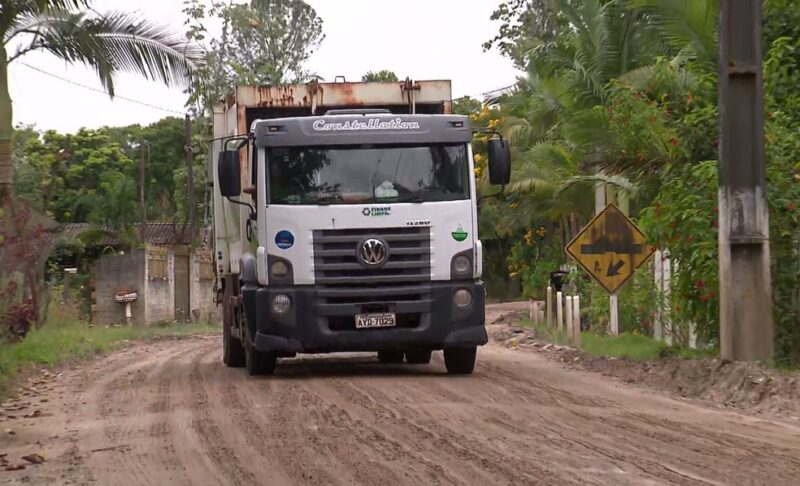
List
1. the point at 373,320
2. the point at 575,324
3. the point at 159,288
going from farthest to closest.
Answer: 1. the point at 159,288
2. the point at 575,324
3. the point at 373,320

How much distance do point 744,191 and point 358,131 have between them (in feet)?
14.4

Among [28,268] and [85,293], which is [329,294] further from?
[85,293]

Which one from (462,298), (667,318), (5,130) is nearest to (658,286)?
(667,318)

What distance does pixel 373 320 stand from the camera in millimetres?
14164

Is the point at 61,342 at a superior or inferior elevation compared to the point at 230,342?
inferior

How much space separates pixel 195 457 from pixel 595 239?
1077 centimetres

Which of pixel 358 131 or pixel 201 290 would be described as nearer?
pixel 358 131

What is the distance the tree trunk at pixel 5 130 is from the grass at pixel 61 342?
96.2 inches

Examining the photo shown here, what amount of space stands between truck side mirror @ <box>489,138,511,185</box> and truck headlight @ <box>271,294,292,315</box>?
286 centimetres

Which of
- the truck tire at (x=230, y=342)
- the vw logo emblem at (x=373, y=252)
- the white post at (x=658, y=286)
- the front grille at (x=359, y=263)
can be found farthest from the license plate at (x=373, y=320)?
the white post at (x=658, y=286)

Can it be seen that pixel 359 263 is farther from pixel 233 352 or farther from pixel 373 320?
pixel 233 352

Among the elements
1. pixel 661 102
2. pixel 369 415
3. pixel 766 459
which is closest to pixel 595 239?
pixel 661 102

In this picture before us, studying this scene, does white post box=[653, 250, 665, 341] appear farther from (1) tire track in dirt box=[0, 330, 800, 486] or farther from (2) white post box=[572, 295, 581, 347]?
(1) tire track in dirt box=[0, 330, 800, 486]

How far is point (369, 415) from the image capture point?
1082cm
